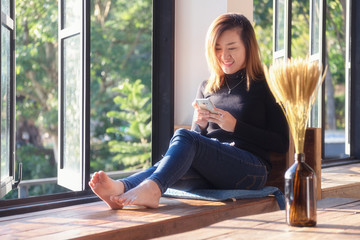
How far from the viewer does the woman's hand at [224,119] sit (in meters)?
2.31

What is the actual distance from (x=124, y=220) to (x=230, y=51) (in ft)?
3.38

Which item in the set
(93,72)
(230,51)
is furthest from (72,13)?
(93,72)

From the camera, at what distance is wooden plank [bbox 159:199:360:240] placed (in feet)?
4.36

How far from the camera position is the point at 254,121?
247 centimetres

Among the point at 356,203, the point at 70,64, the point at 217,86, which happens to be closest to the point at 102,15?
the point at 70,64

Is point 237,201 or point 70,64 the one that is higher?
point 70,64

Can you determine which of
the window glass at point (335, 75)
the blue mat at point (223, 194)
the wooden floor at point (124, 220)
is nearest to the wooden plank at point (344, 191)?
the blue mat at point (223, 194)

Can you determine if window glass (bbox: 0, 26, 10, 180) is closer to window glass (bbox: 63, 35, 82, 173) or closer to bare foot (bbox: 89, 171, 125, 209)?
window glass (bbox: 63, 35, 82, 173)

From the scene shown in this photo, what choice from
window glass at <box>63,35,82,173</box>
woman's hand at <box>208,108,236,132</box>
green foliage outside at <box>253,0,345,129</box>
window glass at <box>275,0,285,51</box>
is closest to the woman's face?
woman's hand at <box>208,108,236,132</box>

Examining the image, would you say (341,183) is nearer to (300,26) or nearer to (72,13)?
(72,13)

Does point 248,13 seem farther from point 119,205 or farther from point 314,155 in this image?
point 119,205

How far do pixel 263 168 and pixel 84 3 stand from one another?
124cm

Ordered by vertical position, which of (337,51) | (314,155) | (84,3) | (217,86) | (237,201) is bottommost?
(237,201)

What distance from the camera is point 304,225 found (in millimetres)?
1474
